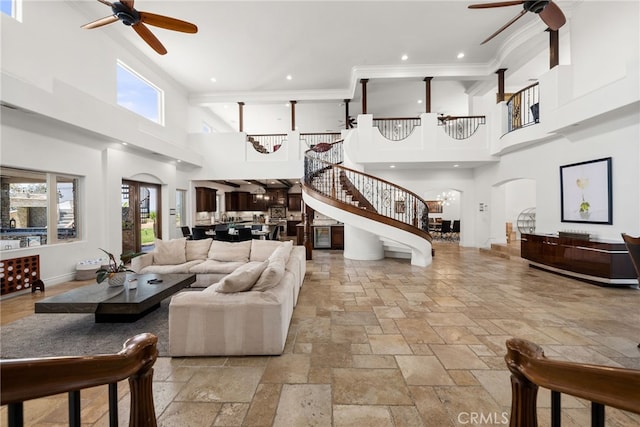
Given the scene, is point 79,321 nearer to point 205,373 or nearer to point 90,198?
point 205,373

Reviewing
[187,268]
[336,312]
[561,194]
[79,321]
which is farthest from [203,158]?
[561,194]

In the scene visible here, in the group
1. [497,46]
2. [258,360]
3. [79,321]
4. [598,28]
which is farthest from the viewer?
[497,46]

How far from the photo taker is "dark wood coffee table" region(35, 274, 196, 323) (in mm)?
2939

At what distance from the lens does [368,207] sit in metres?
7.37

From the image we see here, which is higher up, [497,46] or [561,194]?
[497,46]

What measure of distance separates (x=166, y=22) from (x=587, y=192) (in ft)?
26.9

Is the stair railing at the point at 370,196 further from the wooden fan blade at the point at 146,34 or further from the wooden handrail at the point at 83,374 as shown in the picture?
the wooden handrail at the point at 83,374

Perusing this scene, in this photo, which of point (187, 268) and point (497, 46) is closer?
point (187, 268)

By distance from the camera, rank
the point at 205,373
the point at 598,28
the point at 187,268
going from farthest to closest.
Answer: the point at 598,28 < the point at 187,268 < the point at 205,373

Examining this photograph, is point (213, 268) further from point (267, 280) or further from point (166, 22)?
point (166, 22)

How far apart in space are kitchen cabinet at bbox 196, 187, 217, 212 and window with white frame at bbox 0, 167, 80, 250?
187 inches

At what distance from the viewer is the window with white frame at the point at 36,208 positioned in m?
4.56

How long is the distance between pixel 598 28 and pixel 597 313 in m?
5.65

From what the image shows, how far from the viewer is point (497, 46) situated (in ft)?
23.4
